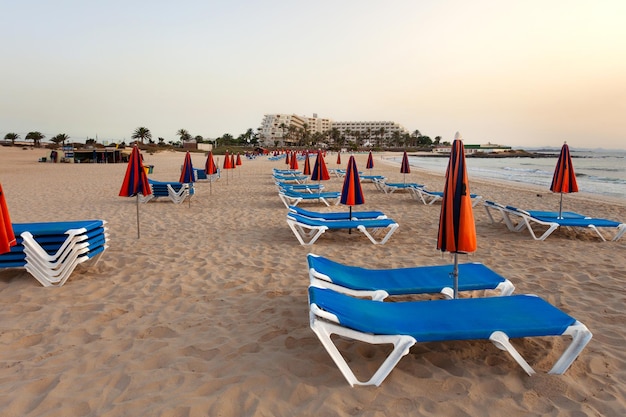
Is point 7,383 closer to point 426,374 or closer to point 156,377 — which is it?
point 156,377

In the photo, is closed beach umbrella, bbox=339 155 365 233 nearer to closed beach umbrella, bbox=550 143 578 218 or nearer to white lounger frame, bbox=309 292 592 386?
closed beach umbrella, bbox=550 143 578 218

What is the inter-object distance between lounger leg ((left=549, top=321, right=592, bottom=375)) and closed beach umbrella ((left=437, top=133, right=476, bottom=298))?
2.75 ft

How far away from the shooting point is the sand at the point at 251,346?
2.40 meters

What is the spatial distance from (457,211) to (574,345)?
3.84ft

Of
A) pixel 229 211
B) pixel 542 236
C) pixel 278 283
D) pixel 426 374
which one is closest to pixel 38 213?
pixel 229 211

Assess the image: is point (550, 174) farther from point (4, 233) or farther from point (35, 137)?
point (35, 137)

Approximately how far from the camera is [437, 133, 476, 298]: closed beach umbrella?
3063 millimetres

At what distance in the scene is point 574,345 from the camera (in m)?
2.61

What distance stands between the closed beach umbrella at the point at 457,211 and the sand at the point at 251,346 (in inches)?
31.2

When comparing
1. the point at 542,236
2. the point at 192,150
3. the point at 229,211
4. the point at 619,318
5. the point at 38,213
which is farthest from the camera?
the point at 192,150

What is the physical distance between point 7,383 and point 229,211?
7.35 m

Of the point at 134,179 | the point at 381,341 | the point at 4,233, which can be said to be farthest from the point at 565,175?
the point at 4,233

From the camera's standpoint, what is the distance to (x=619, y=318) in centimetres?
358

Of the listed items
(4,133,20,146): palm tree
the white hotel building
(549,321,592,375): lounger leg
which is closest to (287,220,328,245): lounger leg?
(549,321,592,375): lounger leg
